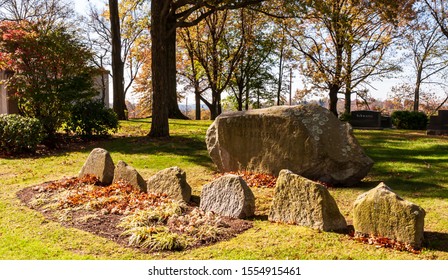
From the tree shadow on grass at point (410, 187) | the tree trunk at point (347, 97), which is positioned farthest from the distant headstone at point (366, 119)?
the tree shadow on grass at point (410, 187)

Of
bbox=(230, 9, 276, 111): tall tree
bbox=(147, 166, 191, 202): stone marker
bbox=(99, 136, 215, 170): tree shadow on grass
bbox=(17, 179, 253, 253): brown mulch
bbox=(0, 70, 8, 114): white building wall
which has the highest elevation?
bbox=(230, 9, 276, 111): tall tree

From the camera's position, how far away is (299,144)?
28.1 feet

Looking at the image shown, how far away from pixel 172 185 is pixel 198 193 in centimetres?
93

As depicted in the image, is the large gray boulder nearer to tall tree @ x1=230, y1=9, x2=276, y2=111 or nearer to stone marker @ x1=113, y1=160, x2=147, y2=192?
stone marker @ x1=113, y1=160, x2=147, y2=192

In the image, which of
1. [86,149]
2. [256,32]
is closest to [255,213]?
[86,149]

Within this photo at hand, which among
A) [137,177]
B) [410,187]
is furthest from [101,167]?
[410,187]

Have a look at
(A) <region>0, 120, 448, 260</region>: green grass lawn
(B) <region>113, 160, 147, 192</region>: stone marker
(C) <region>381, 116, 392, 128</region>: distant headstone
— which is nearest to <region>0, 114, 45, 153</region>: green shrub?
(A) <region>0, 120, 448, 260</region>: green grass lawn

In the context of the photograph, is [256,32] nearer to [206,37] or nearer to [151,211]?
[206,37]

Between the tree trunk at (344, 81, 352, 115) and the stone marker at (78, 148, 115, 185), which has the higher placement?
the tree trunk at (344, 81, 352, 115)

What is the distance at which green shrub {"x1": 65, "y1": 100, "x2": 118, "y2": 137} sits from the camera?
1520 cm

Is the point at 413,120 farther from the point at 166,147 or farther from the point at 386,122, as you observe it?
the point at 166,147

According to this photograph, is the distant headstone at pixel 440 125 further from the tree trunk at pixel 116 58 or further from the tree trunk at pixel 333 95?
the tree trunk at pixel 116 58

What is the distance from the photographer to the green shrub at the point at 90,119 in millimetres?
15195

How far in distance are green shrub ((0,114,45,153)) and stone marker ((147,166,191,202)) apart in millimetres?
7248
